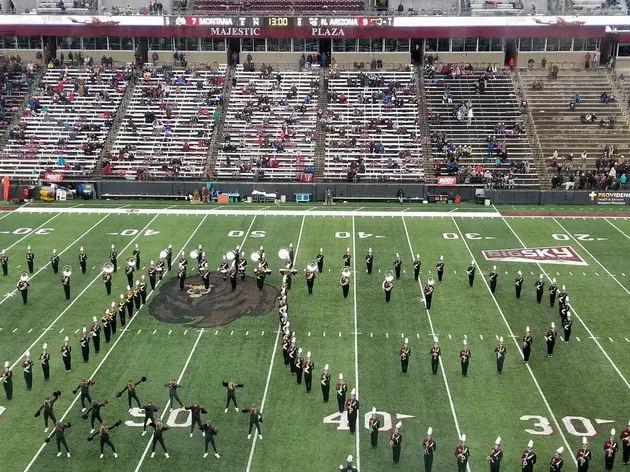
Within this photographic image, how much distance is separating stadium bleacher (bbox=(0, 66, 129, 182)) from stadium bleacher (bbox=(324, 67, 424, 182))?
528 inches

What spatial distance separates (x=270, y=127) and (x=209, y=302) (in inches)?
864

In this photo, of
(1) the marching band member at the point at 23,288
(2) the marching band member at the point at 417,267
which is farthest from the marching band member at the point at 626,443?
(1) the marching band member at the point at 23,288

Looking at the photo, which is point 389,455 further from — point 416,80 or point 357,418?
point 416,80

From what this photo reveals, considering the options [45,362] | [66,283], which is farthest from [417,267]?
[45,362]

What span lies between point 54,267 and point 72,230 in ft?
19.9

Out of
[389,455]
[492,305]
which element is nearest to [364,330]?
[492,305]

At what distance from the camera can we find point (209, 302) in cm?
2605

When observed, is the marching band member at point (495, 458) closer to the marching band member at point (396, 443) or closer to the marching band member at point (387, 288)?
the marching band member at point (396, 443)

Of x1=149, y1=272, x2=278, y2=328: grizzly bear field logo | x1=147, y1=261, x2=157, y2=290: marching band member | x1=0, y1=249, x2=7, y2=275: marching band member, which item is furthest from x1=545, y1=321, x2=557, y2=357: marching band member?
x1=0, y1=249, x2=7, y2=275: marching band member

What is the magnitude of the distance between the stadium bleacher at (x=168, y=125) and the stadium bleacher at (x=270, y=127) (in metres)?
1.24

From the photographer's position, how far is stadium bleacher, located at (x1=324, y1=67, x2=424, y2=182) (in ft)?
141

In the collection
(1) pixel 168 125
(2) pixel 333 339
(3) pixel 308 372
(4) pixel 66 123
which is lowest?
(2) pixel 333 339

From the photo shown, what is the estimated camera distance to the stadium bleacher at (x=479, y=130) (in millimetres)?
42062

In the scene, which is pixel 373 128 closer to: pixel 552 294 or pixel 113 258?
pixel 113 258
